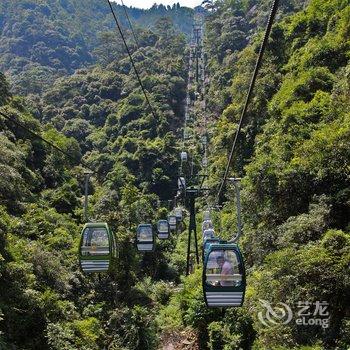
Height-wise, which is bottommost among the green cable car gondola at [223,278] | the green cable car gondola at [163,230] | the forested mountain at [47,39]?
the green cable car gondola at [223,278]

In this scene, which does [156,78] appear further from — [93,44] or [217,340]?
[93,44]

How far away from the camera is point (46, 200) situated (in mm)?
27328

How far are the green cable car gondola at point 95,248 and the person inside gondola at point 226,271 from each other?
3.62 m

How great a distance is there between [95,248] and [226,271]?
4086mm

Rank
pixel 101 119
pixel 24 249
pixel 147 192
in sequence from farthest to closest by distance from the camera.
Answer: pixel 101 119 < pixel 147 192 < pixel 24 249

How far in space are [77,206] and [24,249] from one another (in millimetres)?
12386

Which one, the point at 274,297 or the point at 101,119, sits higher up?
the point at 101,119

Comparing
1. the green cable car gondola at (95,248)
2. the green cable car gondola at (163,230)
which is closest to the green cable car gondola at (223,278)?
the green cable car gondola at (95,248)

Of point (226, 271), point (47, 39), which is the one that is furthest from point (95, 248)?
point (47, 39)

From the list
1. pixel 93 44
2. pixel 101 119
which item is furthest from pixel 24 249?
pixel 93 44

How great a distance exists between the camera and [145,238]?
19062 millimetres

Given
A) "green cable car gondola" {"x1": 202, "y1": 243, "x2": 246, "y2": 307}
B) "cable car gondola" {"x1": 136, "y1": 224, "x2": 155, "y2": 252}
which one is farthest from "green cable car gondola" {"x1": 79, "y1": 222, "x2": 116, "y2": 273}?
"cable car gondola" {"x1": 136, "y1": 224, "x2": 155, "y2": 252}

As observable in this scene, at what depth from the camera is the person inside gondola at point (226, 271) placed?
31.3ft

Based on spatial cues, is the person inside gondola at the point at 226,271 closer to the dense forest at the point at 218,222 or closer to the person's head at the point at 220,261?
the person's head at the point at 220,261
